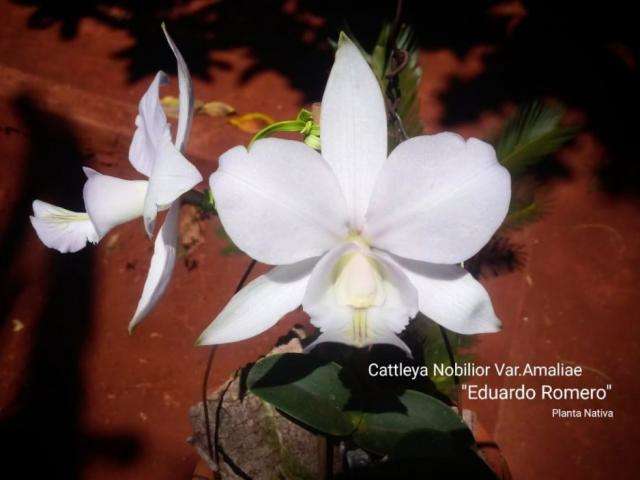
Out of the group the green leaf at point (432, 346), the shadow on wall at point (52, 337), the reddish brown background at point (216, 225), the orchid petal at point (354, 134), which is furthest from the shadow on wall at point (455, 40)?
the orchid petal at point (354, 134)

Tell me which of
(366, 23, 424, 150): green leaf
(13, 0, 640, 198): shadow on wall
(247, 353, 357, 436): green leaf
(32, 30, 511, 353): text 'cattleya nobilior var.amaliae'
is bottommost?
(247, 353, 357, 436): green leaf

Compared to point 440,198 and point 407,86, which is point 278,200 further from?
point 407,86

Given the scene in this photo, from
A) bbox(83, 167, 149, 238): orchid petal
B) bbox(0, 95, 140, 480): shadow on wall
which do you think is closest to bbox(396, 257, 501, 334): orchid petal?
bbox(83, 167, 149, 238): orchid petal

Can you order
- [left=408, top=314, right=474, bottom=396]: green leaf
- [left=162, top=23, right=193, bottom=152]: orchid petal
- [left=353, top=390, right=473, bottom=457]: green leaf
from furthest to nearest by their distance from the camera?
1. [left=408, top=314, right=474, bottom=396]: green leaf
2. [left=353, top=390, right=473, bottom=457]: green leaf
3. [left=162, top=23, right=193, bottom=152]: orchid petal

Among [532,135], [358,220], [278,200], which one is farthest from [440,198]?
[532,135]

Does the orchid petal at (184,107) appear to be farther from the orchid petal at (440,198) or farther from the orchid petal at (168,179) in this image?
the orchid petal at (440,198)

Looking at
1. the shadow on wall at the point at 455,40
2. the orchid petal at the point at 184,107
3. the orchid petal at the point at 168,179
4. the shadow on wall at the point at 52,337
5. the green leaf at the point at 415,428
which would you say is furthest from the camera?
the shadow on wall at the point at 455,40

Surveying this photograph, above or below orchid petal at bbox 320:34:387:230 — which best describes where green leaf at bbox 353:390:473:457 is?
below

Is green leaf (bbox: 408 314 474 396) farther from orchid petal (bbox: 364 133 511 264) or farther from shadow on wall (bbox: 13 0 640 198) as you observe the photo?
shadow on wall (bbox: 13 0 640 198)
